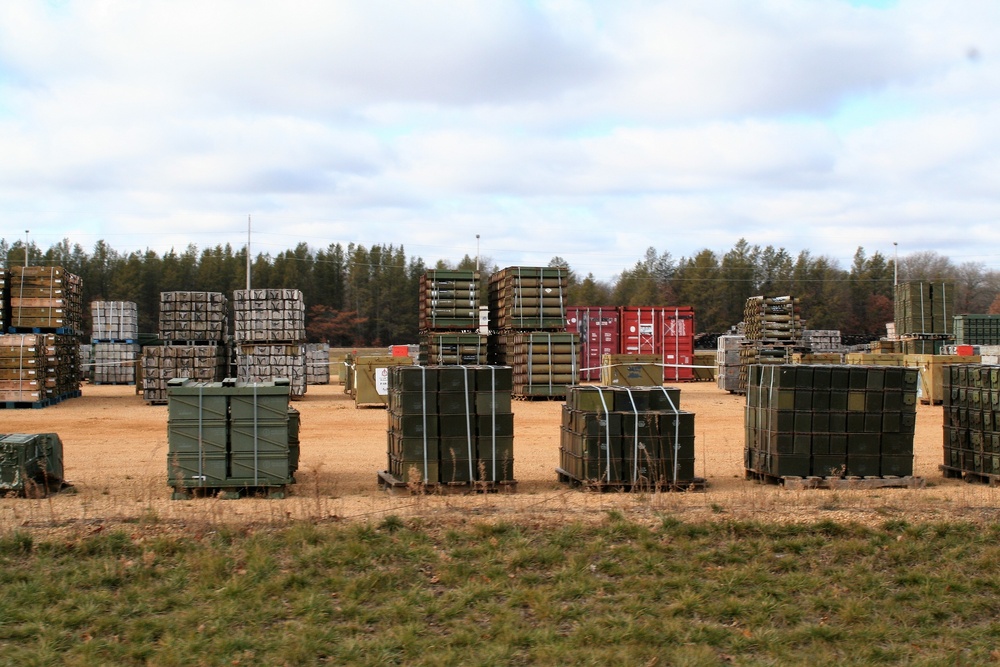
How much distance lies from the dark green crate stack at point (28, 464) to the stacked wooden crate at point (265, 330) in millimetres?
17612

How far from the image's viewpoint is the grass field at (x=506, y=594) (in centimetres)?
809

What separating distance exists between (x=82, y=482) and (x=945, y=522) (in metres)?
11.7

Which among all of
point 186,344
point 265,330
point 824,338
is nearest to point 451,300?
point 265,330

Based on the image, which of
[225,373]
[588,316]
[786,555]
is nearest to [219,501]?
[786,555]

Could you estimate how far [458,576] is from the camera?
30.7 feet

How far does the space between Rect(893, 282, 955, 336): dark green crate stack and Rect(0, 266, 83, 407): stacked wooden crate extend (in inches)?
1235

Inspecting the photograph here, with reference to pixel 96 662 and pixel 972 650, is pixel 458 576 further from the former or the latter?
pixel 972 650

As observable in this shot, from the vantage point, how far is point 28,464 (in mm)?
12883

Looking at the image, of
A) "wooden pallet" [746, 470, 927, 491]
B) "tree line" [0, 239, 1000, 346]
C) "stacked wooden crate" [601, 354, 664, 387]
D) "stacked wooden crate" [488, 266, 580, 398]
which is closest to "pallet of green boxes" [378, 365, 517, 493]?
"wooden pallet" [746, 470, 927, 491]

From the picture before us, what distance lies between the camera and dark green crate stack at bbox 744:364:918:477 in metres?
14.1

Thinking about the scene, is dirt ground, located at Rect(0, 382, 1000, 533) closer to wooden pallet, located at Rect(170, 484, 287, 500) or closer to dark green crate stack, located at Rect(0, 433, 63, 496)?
wooden pallet, located at Rect(170, 484, 287, 500)

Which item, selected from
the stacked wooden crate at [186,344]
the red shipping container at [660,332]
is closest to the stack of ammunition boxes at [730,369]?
the red shipping container at [660,332]

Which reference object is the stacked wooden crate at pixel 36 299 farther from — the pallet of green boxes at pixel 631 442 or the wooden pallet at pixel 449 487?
the pallet of green boxes at pixel 631 442

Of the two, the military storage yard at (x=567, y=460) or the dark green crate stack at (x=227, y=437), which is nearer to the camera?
the military storage yard at (x=567, y=460)
